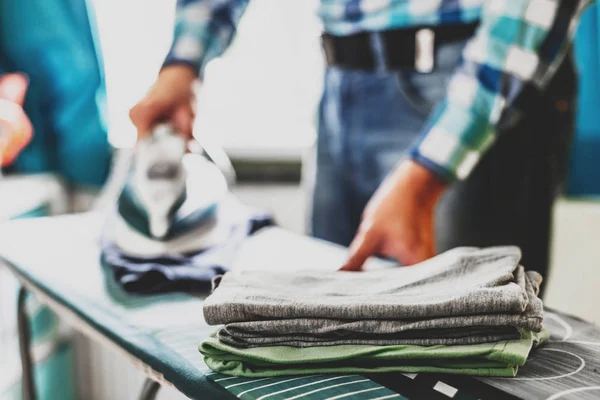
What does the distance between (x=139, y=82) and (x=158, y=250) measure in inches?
42.2

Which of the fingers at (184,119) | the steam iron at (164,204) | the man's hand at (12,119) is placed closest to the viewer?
the steam iron at (164,204)

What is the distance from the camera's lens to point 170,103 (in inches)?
39.3

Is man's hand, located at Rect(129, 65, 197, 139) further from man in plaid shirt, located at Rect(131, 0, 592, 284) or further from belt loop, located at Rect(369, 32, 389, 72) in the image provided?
belt loop, located at Rect(369, 32, 389, 72)

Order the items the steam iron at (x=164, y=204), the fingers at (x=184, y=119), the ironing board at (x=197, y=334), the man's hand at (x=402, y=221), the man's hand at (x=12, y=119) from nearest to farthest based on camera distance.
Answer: the ironing board at (x=197, y=334)
the man's hand at (x=402, y=221)
the steam iron at (x=164, y=204)
the fingers at (x=184, y=119)
the man's hand at (x=12, y=119)

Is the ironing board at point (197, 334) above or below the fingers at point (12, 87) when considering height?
below

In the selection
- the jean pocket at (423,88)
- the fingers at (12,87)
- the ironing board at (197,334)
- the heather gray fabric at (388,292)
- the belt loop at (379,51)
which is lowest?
the ironing board at (197,334)

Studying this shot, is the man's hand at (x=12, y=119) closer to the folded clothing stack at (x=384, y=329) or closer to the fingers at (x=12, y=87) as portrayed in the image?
the fingers at (x=12, y=87)

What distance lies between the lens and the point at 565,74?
3.26 feet

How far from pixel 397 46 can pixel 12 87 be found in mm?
1112

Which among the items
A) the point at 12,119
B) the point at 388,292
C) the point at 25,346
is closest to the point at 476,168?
→ the point at 388,292

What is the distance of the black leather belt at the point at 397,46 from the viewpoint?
37.0 inches

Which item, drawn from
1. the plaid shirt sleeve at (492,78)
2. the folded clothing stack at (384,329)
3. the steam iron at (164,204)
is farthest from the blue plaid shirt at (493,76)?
the steam iron at (164,204)

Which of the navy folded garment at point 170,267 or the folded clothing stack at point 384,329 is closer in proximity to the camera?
the folded clothing stack at point 384,329

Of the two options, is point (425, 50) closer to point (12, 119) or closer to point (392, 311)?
point (392, 311)
